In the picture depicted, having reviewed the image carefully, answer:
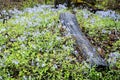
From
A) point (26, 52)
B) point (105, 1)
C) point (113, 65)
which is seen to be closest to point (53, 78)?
point (26, 52)

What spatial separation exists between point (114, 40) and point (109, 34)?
0.50 metres

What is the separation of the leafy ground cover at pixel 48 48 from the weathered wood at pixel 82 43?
21cm

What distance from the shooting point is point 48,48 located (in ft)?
25.2

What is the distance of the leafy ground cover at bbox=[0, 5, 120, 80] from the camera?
6.65 m

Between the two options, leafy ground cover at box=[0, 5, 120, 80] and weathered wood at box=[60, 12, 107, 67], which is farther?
weathered wood at box=[60, 12, 107, 67]

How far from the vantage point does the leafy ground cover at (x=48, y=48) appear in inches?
262

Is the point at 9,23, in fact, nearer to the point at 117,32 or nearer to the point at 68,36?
the point at 68,36

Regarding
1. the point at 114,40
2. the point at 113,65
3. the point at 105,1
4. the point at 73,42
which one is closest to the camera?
the point at 113,65

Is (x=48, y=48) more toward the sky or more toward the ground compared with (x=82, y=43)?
more toward the ground

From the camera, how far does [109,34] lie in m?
9.44

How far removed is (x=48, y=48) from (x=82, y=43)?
106 cm

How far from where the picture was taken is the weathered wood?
6.84 meters

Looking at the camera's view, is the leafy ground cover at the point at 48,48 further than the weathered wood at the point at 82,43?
No

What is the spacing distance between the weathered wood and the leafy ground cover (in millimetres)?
209
